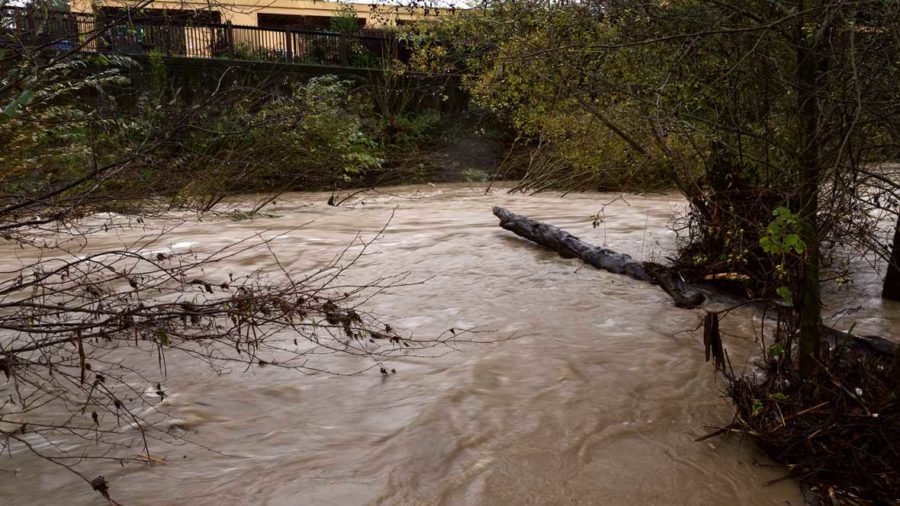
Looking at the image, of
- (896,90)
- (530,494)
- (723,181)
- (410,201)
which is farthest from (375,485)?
(410,201)

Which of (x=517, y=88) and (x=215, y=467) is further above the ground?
(x=517, y=88)

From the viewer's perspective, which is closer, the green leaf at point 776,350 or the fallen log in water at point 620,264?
the green leaf at point 776,350

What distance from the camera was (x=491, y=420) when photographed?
4742mm

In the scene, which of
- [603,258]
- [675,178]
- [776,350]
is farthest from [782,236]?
[603,258]

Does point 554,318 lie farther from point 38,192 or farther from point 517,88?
point 38,192

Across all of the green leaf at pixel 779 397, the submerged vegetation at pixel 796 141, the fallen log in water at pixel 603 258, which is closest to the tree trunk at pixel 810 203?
the submerged vegetation at pixel 796 141

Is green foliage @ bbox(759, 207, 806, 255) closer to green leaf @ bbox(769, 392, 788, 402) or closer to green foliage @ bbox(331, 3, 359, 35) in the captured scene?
green leaf @ bbox(769, 392, 788, 402)

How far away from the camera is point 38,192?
4941 millimetres

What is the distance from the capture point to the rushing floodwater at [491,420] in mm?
3896

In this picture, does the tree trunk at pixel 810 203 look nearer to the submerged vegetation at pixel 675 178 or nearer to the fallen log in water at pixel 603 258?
the submerged vegetation at pixel 675 178

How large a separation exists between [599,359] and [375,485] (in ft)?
8.01

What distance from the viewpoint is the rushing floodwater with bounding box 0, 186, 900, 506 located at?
3896mm

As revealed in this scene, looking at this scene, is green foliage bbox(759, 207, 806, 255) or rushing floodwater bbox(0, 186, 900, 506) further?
rushing floodwater bbox(0, 186, 900, 506)

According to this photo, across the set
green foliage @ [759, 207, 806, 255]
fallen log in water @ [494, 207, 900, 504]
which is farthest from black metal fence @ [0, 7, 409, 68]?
A: green foliage @ [759, 207, 806, 255]
